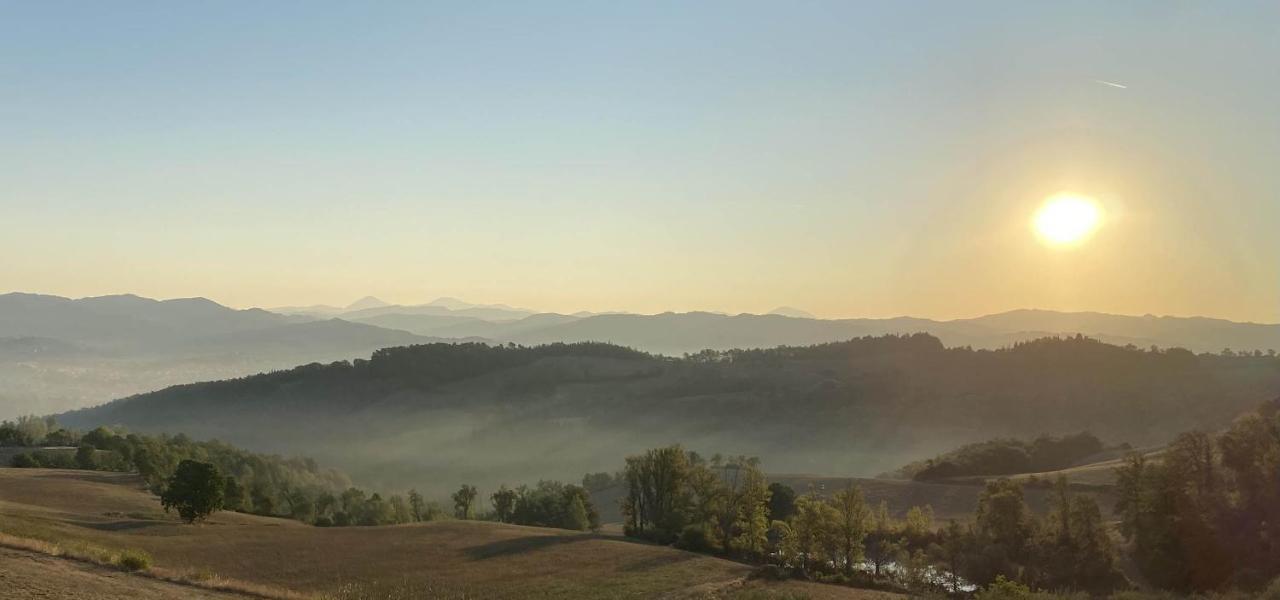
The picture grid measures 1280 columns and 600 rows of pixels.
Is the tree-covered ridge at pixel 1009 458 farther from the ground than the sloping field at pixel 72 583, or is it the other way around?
the sloping field at pixel 72 583

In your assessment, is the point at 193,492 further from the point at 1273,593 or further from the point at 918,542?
the point at 1273,593

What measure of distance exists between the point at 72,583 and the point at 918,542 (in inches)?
2066

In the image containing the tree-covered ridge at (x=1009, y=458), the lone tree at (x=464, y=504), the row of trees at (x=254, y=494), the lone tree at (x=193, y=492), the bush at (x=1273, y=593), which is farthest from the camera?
the tree-covered ridge at (x=1009, y=458)

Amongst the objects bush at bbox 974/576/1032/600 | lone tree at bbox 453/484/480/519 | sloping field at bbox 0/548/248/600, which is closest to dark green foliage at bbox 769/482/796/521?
bush at bbox 974/576/1032/600

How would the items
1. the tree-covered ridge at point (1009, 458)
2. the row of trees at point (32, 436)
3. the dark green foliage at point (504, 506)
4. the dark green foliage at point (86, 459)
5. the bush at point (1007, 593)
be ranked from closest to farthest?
the bush at point (1007, 593)
the dark green foliage at point (504, 506)
the dark green foliage at point (86, 459)
the tree-covered ridge at point (1009, 458)
the row of trees at point (32, 436)

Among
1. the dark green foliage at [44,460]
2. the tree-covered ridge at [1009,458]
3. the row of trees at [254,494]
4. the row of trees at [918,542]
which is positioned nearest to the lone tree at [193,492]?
the row of trees at [254,494]

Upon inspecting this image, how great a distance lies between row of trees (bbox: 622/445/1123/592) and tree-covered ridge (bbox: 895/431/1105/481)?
4579 centimetres

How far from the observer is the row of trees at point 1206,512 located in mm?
47531

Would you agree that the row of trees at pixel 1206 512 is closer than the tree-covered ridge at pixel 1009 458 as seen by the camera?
Yes

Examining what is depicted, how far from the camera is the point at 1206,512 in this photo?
1977 inches

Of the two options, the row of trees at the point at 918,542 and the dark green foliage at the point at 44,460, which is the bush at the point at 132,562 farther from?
the dark green foliage at the point at 44,460

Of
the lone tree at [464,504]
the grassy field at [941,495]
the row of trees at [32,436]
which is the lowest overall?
the lone tree at [464,504]

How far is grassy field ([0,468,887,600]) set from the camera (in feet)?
130

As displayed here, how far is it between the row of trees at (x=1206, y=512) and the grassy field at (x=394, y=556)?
21.0 metres
